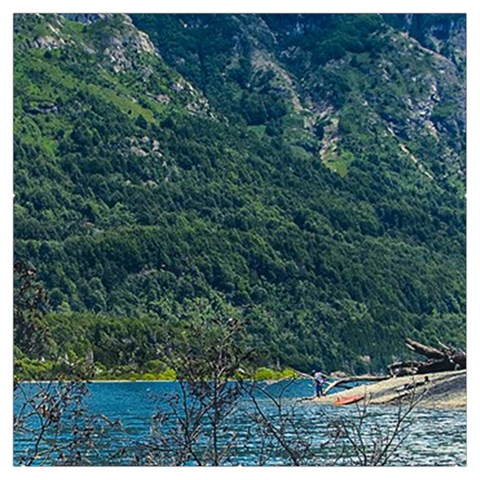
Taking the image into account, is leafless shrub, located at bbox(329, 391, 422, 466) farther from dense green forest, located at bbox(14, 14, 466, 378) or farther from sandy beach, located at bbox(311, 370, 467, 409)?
dense green forest, located at bbox(14, 14, 466, 378)

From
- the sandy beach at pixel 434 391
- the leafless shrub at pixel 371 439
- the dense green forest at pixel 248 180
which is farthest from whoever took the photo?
the dense green forest at pixel 248 180

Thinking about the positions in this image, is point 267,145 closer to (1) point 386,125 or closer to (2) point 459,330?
(1) point 386,125

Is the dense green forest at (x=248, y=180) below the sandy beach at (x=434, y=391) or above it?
above

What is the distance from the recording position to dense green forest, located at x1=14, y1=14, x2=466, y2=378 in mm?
102500

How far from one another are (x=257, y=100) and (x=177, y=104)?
17.2 metres

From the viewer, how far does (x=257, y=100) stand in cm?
15775

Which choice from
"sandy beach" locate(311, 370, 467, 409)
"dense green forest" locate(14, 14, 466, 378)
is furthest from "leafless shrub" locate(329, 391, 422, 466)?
"dense green forest" locate(14, 14, 466, 378)

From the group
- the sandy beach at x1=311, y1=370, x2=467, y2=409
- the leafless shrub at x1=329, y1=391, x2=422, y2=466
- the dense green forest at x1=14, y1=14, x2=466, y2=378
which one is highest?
the dense green forest at x1=14, y1=14, x2=466, y2=378

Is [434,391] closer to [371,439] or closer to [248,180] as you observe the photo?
[371,439]

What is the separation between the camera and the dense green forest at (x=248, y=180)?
102 m

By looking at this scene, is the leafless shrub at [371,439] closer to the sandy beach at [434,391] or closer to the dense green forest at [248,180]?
the sandy beach at [434,391]

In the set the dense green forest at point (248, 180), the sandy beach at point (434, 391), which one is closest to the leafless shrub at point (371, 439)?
the sandy beach at point (434, 391)

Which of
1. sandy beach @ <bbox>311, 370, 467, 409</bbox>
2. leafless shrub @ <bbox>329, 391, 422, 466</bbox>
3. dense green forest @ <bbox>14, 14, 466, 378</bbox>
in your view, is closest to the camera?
leafless shrub @ <bbox>329, 391, 422, 466</bbox>

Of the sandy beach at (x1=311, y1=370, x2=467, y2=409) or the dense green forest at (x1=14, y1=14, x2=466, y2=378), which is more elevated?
the dense green forest at (x1=14, y1=14, x2=466, y2=378)
